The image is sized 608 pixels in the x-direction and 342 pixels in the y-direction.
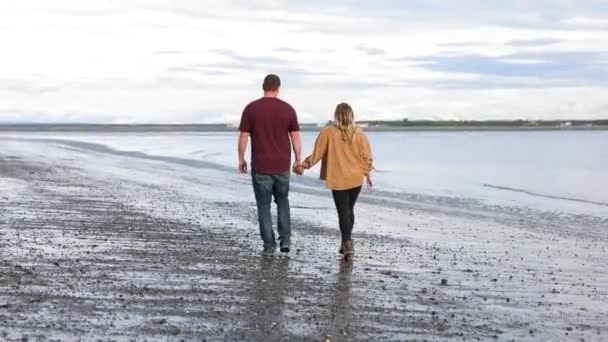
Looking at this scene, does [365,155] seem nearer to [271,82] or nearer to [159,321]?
[271,82]

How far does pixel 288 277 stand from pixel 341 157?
2482 millimetres

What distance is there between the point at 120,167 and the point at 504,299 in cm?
2552

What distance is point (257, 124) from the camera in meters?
12.3

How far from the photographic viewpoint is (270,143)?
12.3 metres

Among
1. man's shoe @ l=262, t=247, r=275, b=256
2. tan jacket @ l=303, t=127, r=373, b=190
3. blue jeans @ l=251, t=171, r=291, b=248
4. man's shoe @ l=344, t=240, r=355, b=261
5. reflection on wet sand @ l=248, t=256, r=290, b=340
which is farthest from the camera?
blue jeans @ l=251, t=171, r=291, b=248

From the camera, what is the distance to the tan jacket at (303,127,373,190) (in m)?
12.3

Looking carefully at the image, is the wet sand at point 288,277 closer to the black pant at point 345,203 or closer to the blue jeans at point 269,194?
the blue jeans at point 269,194

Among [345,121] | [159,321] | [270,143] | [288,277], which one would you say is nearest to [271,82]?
[270,143]

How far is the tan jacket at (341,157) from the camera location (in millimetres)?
12281

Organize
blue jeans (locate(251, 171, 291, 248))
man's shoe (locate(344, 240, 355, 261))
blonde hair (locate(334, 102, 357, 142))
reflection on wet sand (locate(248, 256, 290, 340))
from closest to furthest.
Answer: reflection on wet sand (locate(248, 256, 290, 340)) < man's shoe (locate(344, 240, 355, 261)) < blonde hair (locate(334, 102, 357, 142)) < blue jeans (locate(251, 171, 291, 248))

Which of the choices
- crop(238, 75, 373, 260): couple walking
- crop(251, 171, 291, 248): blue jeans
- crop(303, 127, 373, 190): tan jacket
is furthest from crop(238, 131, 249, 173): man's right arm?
crop(303, 127, 373, 190): tan jacket

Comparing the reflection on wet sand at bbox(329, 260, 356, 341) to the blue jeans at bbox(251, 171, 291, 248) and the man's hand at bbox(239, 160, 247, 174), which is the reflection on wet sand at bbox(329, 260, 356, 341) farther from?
the man's hand at bbox(239, 160, 247, 174)

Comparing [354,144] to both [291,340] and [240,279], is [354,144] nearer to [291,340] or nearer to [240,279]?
[240,279]

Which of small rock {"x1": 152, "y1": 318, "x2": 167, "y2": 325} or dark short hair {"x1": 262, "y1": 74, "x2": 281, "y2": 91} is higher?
dark short hair {"x1": 262, "y1": 74, "x2": 281, "y2": 91}
